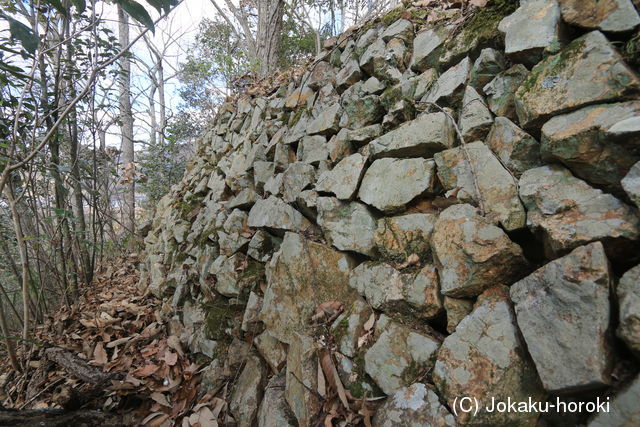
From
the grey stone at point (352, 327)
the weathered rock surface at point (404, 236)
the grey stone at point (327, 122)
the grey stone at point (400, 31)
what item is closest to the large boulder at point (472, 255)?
the weathered rock surface at point (404, 236)

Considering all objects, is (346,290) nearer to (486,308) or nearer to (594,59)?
(486,308)

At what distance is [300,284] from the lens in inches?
85.7

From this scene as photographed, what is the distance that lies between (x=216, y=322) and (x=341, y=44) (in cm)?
305

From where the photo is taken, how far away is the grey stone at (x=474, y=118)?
170cm

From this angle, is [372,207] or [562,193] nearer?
[562,193]

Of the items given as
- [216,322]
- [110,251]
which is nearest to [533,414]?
[216,322]

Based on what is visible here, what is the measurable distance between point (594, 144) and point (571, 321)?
751 mm

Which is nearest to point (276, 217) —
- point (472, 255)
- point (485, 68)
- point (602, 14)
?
point (472, 255)

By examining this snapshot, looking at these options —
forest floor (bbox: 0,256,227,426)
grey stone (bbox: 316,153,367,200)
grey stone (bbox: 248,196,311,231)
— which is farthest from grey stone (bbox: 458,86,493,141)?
forest floor (bbox: 0,256,227,426)

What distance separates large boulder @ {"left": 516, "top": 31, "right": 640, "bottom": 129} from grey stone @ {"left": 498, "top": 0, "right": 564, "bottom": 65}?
0.30 ft

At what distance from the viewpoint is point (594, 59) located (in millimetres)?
1326

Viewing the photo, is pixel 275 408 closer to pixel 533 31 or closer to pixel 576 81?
pixel 576 81

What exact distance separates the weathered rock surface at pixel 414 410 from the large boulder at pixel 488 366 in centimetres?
5

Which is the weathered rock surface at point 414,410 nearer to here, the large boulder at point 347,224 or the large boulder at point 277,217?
the large boulder at point 347,224
